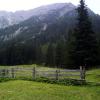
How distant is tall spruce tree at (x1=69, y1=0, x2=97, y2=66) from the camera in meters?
56.4

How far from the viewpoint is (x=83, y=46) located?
2270 inches

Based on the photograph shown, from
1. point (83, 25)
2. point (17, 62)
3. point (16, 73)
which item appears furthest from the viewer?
point (17, 62)

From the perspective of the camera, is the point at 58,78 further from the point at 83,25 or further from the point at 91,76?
the point at 83,25

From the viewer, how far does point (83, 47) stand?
189 feet

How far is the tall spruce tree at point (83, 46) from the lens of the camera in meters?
56.4

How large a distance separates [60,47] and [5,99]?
75763mm

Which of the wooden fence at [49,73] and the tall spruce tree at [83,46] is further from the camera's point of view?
the tall spruce tree at [83,46]

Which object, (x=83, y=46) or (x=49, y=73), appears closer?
(x=49, y=73)

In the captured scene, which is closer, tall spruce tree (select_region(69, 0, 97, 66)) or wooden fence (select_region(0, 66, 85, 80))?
wooden fence (select_region(0, 66, 85, 80))

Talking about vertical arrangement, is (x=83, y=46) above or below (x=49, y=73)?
above

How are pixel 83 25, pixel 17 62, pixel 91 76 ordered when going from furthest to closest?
pixel 17 62 → pixel 83 25 → pixel 91 76

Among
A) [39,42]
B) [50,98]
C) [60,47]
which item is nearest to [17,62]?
[60,47]

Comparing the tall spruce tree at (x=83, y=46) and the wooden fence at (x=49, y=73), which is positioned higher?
the tall spruce tree at (x=83, y=46)

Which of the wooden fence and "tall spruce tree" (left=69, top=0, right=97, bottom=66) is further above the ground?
"tall spruce tree" (left=69, top=0, right=97, bottom=66)
